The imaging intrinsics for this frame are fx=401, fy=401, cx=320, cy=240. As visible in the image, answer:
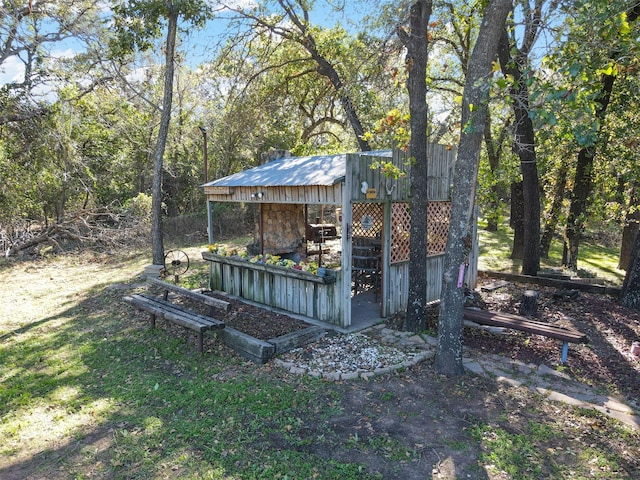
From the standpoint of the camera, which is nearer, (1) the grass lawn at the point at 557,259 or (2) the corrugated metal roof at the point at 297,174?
(2) the corrugated metal roof at the point at 297,174

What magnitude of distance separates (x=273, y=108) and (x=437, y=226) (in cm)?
840

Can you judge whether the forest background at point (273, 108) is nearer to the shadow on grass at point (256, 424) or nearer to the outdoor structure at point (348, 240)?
the outdoor structure at point (348, 240)

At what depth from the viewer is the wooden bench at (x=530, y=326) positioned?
15.0 feet

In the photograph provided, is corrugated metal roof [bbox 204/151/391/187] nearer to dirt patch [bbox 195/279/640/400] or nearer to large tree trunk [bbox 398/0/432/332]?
large tree trunk [bbox 398/0/432/332]

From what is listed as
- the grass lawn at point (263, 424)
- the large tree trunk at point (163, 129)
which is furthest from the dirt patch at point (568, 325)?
the large tree trunk at point (163, 129)

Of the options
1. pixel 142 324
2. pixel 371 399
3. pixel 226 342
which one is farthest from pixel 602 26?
pixel 142 324

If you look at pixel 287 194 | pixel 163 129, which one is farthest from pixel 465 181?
pixel 163 129

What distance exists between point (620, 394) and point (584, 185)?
6012 millimetres

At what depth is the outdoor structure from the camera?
5602 mm

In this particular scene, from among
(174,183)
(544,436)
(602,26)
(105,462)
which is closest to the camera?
(105,462)

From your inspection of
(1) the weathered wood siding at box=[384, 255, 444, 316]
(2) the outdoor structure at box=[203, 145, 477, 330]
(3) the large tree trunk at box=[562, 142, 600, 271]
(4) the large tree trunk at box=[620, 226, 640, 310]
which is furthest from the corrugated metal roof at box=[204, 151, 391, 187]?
(3) the large tree trunk at box=[562, 142, 600, 271]

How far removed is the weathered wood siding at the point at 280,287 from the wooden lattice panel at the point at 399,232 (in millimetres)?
1255

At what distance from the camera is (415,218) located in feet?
17.6

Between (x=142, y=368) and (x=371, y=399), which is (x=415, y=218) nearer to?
(x=371, y=399)
